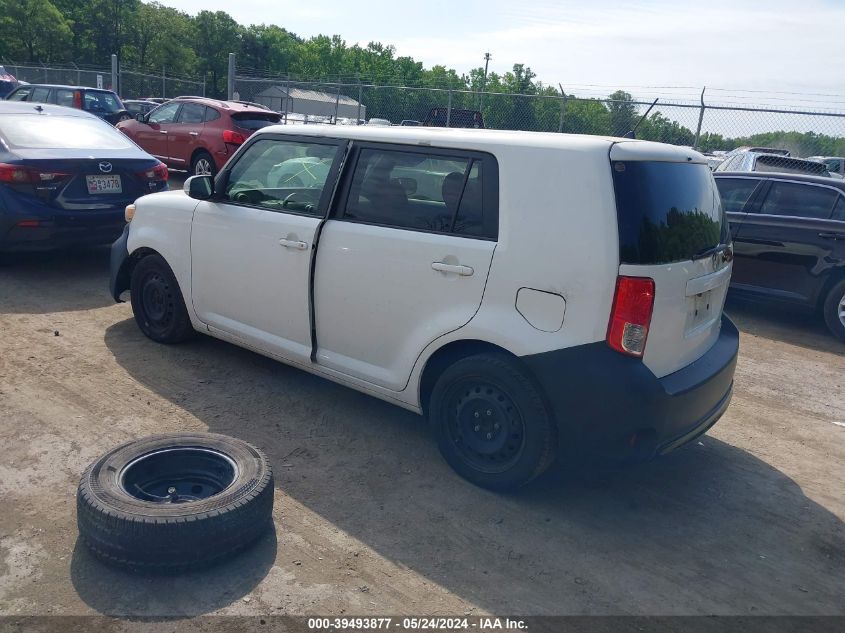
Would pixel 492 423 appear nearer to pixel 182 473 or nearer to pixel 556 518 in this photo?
pixel 556 518

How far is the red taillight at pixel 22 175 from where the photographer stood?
22.0 feet

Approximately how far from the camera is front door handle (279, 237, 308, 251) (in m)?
4.33

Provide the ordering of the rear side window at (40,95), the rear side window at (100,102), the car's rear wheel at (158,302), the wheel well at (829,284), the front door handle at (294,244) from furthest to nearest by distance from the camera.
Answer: the rear side window at (40,95) < the rear side window at (100,102) < the wheel well at (829,284) < the car's rear wheel at (158,302) < the front door handle at (294,244)

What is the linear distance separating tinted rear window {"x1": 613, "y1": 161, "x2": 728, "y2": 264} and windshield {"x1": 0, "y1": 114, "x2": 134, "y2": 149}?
5962 mm

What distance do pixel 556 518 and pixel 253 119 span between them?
11.7 m

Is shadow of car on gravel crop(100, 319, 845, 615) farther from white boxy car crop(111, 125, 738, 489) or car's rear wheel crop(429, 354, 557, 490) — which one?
white boxy car crop(111, 125, 738, 489)

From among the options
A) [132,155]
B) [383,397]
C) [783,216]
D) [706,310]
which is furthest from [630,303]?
[132,155]

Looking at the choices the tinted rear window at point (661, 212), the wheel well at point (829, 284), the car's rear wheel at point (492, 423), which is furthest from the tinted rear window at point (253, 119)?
the tinted rear window at point (661, 212)

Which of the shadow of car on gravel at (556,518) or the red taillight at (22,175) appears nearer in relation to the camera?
the shadow of car on gravel at (556,518)

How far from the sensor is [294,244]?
14.3ft

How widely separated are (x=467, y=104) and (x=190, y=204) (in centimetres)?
1460

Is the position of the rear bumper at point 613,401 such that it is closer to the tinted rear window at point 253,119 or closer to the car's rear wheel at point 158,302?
the car's rear wheel at point 158,302

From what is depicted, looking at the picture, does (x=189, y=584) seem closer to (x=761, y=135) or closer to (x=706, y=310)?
(x=706, y=310)

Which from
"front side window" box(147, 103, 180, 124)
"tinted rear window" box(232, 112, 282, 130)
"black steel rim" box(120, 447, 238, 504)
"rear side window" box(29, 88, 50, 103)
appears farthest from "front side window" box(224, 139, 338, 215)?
"rear side window" box(29, 88, 50, 103)
